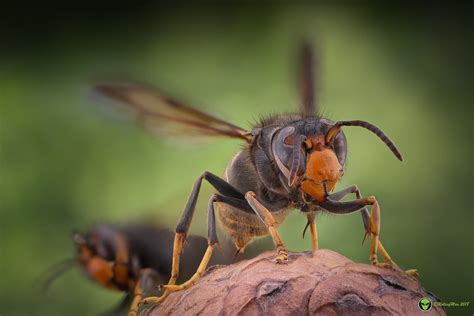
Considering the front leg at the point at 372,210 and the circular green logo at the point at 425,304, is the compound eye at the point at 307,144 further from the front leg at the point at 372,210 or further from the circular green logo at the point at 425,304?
the circular green logo at the point at 425,304

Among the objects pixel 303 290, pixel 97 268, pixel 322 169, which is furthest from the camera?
pixel 97 268

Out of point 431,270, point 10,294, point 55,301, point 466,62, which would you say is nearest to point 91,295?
point 55,301

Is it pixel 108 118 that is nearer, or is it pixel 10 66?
pixel 108 118

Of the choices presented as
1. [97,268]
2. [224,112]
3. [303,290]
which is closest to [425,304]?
[303,290]

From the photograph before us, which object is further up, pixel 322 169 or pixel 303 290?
pixel 322 169

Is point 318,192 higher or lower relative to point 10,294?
higher

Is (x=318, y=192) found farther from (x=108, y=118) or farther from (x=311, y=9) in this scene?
(x=311, y=9)

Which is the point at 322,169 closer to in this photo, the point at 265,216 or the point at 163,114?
the point at 265,216
